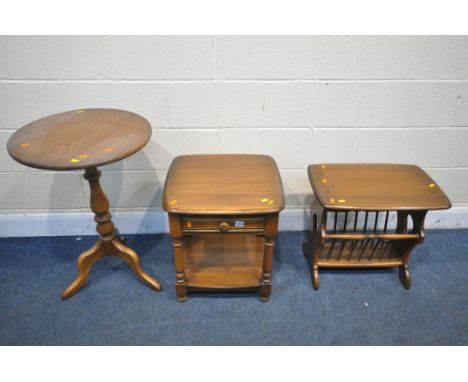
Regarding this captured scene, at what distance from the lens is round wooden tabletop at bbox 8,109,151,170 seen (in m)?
1.18

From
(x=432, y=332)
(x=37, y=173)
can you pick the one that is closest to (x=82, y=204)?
(x=37, y=173)

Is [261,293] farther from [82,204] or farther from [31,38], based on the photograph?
[31,38]

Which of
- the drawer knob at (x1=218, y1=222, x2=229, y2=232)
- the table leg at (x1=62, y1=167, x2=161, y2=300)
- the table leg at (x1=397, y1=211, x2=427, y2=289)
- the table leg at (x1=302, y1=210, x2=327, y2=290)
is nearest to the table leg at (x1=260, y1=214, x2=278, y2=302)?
the drawer knob at (x1=218, y1=222, x2=229, y2=232)

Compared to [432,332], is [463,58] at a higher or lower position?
higher

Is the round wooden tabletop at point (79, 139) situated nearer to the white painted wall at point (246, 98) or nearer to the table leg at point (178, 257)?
the white painted wall at point (246, 98)

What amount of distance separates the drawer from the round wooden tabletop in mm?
338

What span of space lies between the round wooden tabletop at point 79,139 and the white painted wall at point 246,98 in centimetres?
20

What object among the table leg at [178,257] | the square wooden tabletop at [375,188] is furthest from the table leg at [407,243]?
the table leg at [178,257]

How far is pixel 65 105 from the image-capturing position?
65.0 inches

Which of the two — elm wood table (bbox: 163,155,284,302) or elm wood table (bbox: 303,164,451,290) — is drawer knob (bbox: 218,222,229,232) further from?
elm wood table (bbox: 303,164,451,290)

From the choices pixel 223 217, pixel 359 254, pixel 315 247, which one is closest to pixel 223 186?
pixel 223 217

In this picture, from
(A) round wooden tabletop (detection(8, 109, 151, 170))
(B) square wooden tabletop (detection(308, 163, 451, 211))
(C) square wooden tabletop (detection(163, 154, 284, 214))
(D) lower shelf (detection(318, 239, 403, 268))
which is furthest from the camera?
(D) lower shelf (detection(318, 239, 403, 268))

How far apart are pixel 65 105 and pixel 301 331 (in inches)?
58.0

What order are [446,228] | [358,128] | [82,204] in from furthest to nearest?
[446,228]
[82,204]
[358,128]
